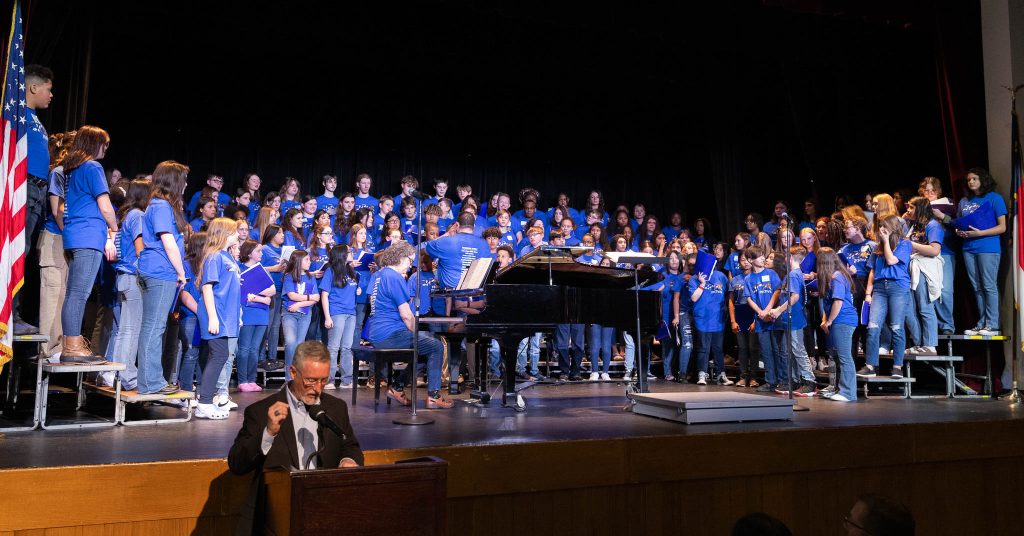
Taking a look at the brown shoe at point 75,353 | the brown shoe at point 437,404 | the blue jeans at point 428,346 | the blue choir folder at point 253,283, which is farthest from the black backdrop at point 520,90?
the brown shoe at point 437,404

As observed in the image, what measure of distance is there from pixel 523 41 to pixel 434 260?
361 centimetres

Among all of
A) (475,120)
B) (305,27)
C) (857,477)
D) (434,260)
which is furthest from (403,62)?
(857,477)

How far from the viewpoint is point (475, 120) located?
12.8m

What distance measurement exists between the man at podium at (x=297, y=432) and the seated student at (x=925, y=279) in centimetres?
643

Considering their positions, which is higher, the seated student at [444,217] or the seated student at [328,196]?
the seated student at [328,196]

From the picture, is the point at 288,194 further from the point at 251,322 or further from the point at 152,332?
the point at 152,332

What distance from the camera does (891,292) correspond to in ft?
24.4

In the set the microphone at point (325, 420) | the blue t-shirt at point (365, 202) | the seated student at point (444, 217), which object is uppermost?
the blue t-shirt at point (365, 202)

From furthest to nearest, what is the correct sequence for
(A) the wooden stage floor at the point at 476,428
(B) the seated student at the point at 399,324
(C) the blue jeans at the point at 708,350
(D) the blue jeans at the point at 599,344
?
(C) the blue jeans at the point at 708,350 → (D) the blue jeans at the point at 599,344 → (B) the seated student at the point at 399,324 → (A) the wooden stage floor at the point at 476,428

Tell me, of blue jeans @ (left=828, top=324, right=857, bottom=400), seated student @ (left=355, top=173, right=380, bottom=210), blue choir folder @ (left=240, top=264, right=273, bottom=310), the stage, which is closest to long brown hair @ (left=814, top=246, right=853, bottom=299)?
blue jeans @ (left=828, top=324, right=857, bottom=400)

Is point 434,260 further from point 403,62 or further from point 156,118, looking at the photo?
point 156,118

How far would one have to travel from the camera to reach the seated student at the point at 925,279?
7684 mm

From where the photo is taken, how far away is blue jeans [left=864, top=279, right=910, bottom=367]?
24.4 feet

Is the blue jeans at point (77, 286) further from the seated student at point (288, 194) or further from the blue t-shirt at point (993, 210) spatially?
the blue t-shirt at point (993, 210)
